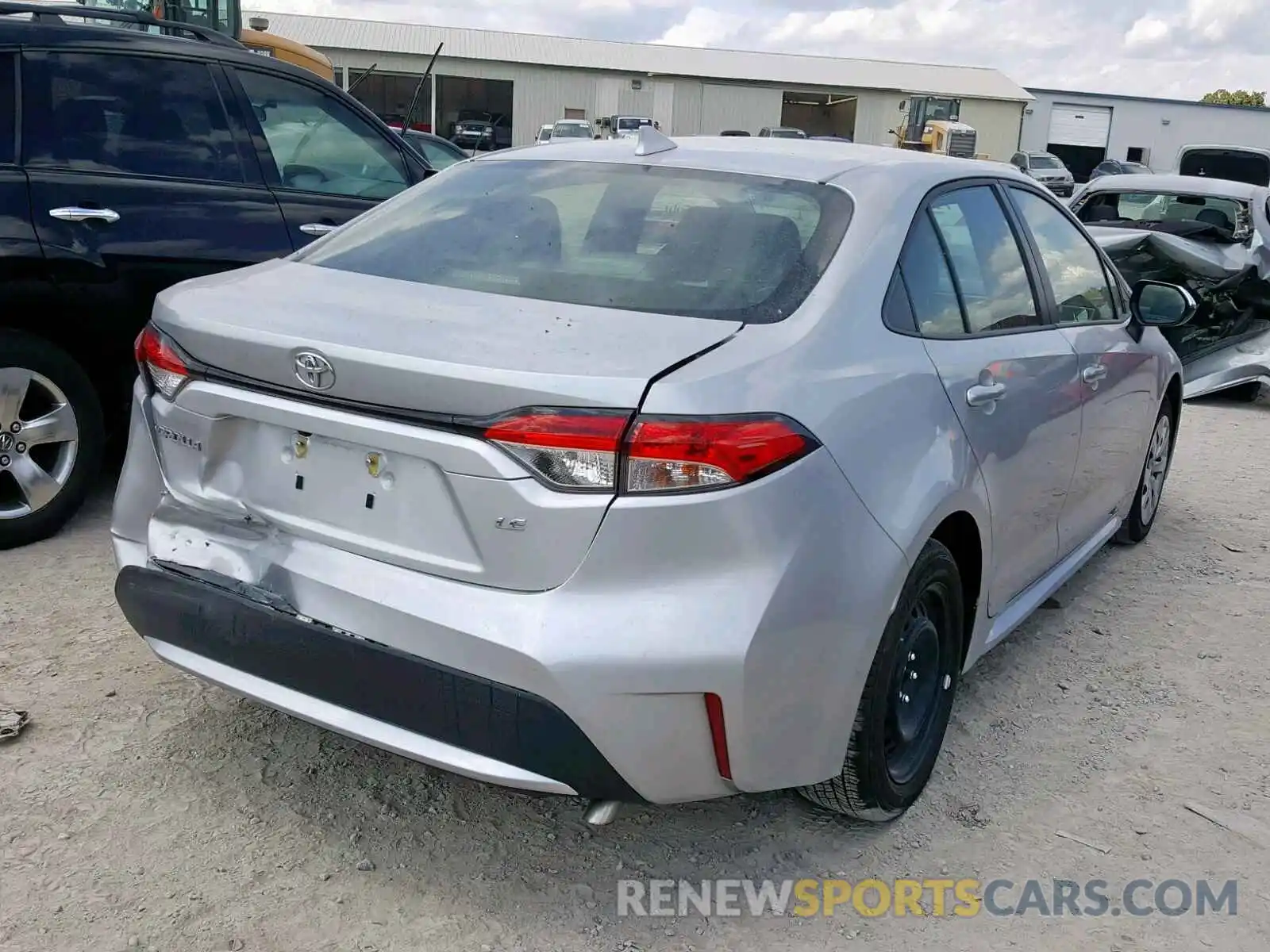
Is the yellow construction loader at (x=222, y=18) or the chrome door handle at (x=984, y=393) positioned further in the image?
the yellow construction loader at (x=222, y=18)

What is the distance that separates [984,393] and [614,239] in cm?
100

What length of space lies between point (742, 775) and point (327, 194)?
355 centimetres

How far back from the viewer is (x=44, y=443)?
415cm

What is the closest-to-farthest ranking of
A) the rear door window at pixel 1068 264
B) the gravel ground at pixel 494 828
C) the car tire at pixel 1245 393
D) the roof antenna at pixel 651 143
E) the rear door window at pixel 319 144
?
the gravel ground at pixel 494 828
the roof antenna at pixel 651 143
the rear door window at pixel 1068 264
the rear door window at pixel 319 144
the car tire at pixel 1245 393

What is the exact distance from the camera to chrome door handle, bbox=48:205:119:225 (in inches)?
160

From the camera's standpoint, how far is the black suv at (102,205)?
13.3 feet

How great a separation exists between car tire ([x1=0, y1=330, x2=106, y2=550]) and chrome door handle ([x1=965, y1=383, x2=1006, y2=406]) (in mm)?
3107

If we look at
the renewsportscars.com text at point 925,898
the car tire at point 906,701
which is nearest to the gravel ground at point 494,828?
the renewsportscars.com text at point 925,898

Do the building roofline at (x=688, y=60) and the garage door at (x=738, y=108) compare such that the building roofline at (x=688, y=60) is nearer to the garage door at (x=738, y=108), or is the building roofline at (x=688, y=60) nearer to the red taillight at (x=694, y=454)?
the garage door at (x=738, y=108)

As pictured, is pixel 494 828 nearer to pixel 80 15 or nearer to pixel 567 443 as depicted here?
pixel 567 443

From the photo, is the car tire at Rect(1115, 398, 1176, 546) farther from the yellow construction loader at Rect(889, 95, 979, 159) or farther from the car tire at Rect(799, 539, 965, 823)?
the yellow construction loader at Rect(889, 95, 979, 159)

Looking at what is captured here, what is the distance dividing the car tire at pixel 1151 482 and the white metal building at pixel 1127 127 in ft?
164

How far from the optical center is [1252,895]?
2.69 metres

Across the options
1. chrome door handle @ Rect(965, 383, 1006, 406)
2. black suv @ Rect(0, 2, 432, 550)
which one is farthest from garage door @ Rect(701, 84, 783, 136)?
chrome door handle @ Rect(965, 383, 1006, 406)
